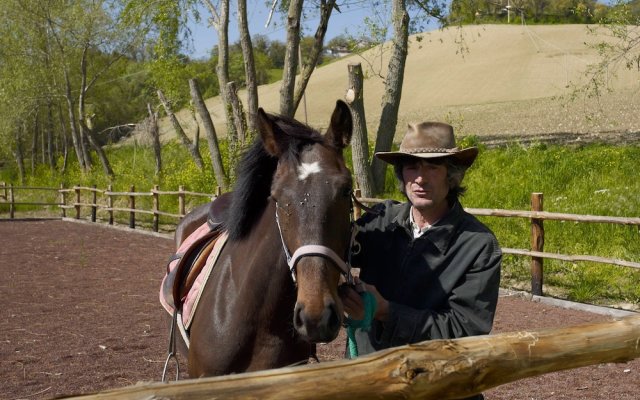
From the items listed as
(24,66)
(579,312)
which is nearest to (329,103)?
(24,66)

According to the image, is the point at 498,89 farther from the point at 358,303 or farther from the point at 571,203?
the point at 358,303

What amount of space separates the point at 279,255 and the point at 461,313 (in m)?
0.75

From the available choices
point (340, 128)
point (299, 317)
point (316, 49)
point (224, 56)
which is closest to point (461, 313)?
point (299, 317)

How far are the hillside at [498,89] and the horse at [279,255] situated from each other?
1605 centimetres

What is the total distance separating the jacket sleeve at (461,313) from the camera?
8.29 feet

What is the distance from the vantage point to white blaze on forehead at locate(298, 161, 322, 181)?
266cm

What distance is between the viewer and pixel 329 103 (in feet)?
137

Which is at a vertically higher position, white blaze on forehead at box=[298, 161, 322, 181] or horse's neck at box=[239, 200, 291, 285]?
white blaze on forehead at box=[298, 161, 322, 181]

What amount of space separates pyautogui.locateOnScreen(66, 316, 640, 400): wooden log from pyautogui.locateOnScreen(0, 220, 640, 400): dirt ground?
1.84 feet

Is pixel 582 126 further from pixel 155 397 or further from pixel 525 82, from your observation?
pixel 155 397

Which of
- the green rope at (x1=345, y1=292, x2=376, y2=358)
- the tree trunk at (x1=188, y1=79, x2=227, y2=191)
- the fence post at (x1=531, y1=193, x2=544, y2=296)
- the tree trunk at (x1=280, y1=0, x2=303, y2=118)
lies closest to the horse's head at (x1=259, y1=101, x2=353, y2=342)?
the green rope at (x1=345, y1=292, x2=376, y2=358)

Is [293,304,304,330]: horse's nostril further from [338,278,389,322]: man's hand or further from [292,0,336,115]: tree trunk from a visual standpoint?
[292,0,336,115]: tree trunk

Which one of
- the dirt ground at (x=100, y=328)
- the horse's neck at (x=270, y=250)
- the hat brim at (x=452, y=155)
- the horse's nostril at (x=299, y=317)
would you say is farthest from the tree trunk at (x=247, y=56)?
the horse's nostril at (x=299, y=317)

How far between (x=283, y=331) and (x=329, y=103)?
1543 inches
